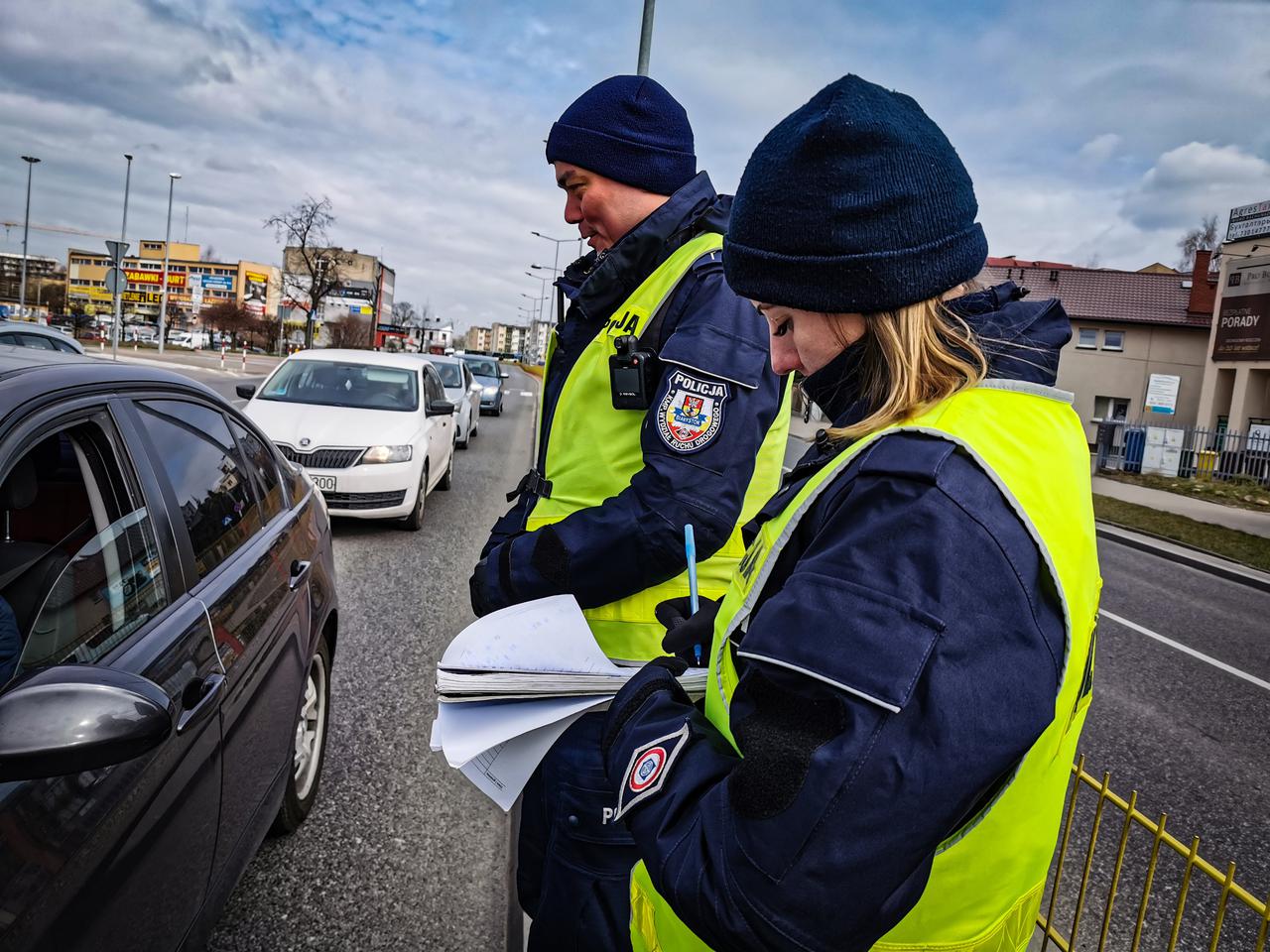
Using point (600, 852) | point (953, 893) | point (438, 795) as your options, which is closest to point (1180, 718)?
point (438, 795)

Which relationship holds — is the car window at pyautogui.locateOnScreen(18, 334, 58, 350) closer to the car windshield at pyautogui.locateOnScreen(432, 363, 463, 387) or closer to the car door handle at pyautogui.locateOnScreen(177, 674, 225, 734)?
the car windshield at pyautogui.locateOnScreen(432, 363, 463, 387)

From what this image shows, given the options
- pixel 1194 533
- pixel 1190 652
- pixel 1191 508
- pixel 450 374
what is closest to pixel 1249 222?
pixel 1191 508

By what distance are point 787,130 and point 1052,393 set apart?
453 millimetres

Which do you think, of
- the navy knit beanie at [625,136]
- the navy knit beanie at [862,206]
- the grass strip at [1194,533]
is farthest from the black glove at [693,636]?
the grass strip at [1194,533]

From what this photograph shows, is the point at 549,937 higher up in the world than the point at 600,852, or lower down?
lower down

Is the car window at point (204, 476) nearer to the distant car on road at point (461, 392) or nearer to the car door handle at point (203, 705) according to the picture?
the car door handle at point (203, 705)

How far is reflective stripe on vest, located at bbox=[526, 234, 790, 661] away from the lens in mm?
1885

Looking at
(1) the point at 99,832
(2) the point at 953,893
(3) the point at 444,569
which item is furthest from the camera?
Answer: (3) the point at 444,569

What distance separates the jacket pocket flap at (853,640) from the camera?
2.62 feet

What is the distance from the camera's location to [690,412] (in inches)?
68.5

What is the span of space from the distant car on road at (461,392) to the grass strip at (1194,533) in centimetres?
1007

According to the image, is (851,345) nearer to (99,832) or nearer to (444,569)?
(99,832)

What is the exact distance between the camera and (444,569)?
6891 millimetres

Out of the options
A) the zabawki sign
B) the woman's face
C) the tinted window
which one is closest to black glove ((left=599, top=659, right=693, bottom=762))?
the woman's face
